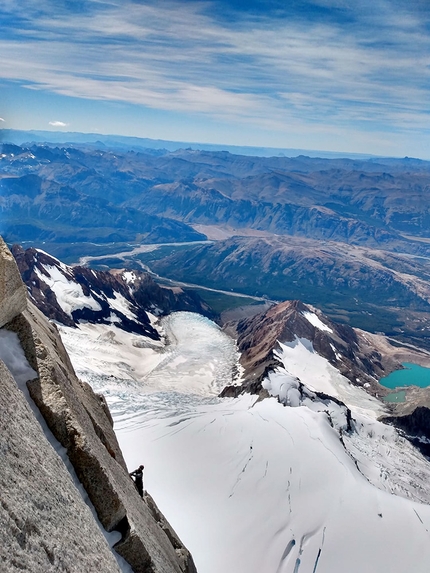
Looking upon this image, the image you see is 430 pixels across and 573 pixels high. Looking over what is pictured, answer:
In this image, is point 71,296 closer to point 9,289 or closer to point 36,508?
point 9,289

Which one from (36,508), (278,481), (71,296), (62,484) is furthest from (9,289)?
(71,296)

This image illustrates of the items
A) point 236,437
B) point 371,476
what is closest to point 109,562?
point 236,437

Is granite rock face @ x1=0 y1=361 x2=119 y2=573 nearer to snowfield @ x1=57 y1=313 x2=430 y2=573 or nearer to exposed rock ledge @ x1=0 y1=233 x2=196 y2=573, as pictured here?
exposed rock ledge @ x1=0 y1=233 x2=196 y2=573

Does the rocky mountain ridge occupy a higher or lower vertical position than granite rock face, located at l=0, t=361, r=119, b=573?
lower

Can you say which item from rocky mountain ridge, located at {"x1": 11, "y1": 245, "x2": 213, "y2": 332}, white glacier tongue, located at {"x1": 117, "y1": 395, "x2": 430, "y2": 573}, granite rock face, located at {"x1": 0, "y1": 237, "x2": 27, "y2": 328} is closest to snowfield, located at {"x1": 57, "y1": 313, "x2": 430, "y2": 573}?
white glacier tongue, located at {"x1": 117, "y1": 395, "x2": 430, "y2": 573}

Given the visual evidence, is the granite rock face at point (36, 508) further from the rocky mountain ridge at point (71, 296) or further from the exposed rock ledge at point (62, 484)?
the rocky mountain ridge at point (71, 296)
